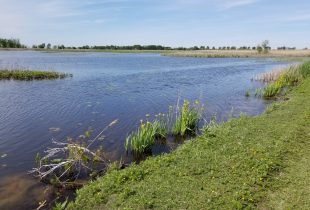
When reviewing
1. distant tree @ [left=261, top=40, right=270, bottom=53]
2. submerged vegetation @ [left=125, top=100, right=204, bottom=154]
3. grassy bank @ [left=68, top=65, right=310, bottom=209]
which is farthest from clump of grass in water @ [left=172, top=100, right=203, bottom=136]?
distant tree @ [left=261, top=40, right=270, bottom=53]

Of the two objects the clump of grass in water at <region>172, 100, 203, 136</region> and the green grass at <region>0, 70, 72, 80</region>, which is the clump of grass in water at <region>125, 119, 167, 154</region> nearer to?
the clump of grass in water at <region>172, 100, 203, 136</region>

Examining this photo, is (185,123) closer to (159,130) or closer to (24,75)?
(159,130)

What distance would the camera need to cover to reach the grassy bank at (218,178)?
20.8 ft

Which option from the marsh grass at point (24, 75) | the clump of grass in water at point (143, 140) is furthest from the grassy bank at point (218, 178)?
the marsh grass at point (24, 75)

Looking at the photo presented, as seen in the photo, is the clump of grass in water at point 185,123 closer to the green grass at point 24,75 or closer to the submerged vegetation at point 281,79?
the submerged vegetation at point 281,79

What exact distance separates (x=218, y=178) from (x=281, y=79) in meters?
21.0

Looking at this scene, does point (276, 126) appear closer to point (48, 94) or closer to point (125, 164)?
point (125, 164)

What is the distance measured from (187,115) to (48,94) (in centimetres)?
1354

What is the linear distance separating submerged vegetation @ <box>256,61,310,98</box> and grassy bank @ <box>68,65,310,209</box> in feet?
41.5

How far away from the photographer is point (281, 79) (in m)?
25.7

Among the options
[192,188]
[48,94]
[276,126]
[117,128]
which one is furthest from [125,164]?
[48,94]

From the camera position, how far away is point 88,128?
45.5ft

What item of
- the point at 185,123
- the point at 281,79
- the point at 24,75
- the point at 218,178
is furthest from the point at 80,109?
the point at 281,79

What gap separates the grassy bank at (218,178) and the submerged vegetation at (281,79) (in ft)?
41.5
